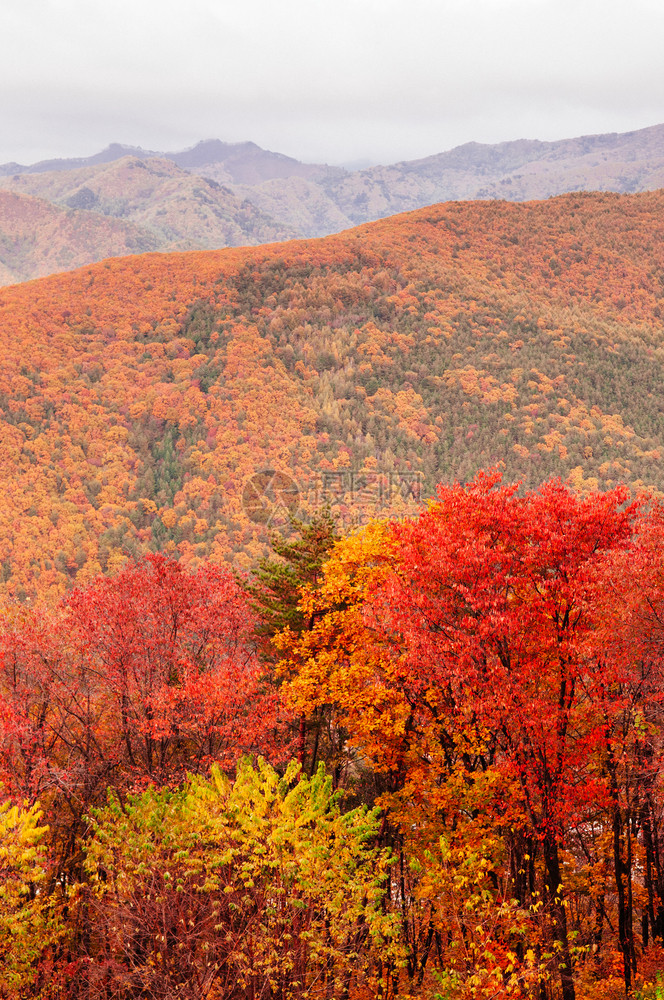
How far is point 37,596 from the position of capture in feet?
212

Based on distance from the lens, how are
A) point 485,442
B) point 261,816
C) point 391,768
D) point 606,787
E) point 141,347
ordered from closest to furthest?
point 261,816 < point 606,787 < point 391,768 < point 485,442 < point 141,347

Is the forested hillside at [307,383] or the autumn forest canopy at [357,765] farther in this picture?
the forested hillside at [307,383]

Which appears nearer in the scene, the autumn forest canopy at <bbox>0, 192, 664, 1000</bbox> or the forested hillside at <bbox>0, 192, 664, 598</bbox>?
the autumn forest canopy at <bbox>0, 192, 664, 1000</bbox>

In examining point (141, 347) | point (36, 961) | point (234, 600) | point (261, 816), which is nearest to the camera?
point (261, 816)

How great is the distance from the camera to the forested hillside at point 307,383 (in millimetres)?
79938

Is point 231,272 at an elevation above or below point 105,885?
above

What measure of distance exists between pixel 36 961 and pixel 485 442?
8634cm

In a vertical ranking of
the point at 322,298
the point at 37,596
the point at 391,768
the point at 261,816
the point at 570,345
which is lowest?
the point at 37,596

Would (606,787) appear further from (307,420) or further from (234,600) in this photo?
(307,420)

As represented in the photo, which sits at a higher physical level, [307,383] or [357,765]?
[307,383]

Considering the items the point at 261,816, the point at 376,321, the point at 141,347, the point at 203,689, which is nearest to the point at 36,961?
the point at 203,689

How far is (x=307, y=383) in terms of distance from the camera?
347 ft

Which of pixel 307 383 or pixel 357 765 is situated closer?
pixel 357 765

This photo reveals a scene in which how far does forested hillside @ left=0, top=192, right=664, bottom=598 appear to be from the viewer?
262ft
